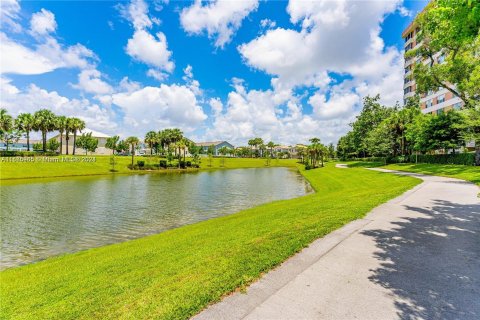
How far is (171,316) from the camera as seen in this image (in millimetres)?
4695

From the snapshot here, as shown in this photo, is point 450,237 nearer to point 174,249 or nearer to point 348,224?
point 348,224

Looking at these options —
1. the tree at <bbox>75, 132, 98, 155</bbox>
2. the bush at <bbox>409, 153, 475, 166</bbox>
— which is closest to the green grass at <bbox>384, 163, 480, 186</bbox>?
the bush at <bbox>409, 153, 475, 166</bbox>

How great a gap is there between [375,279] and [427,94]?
256ft

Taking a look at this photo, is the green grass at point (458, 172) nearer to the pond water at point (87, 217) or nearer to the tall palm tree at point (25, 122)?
the pond water at point (87, 217)

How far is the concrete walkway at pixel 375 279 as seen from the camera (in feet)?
15.2

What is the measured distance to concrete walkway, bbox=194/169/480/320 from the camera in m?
4.64

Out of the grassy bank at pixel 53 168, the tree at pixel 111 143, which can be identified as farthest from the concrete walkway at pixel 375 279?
the tree at pixel 111 143

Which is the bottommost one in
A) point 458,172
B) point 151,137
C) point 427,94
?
point 458,172

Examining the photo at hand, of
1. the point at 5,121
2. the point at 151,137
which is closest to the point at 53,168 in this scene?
the point at 5,121

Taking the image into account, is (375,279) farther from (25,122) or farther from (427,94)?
(25,122)

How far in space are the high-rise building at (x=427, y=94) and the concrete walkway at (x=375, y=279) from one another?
46.3 metres

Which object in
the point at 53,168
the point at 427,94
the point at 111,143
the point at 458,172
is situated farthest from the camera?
the point at 111,143

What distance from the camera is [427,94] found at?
65500 mm

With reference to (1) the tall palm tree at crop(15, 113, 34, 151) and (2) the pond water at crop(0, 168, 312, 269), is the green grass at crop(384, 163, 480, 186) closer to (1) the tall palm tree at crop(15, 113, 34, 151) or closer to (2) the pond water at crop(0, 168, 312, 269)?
(2) the pond water at crop(0, 168, 312, 269)
